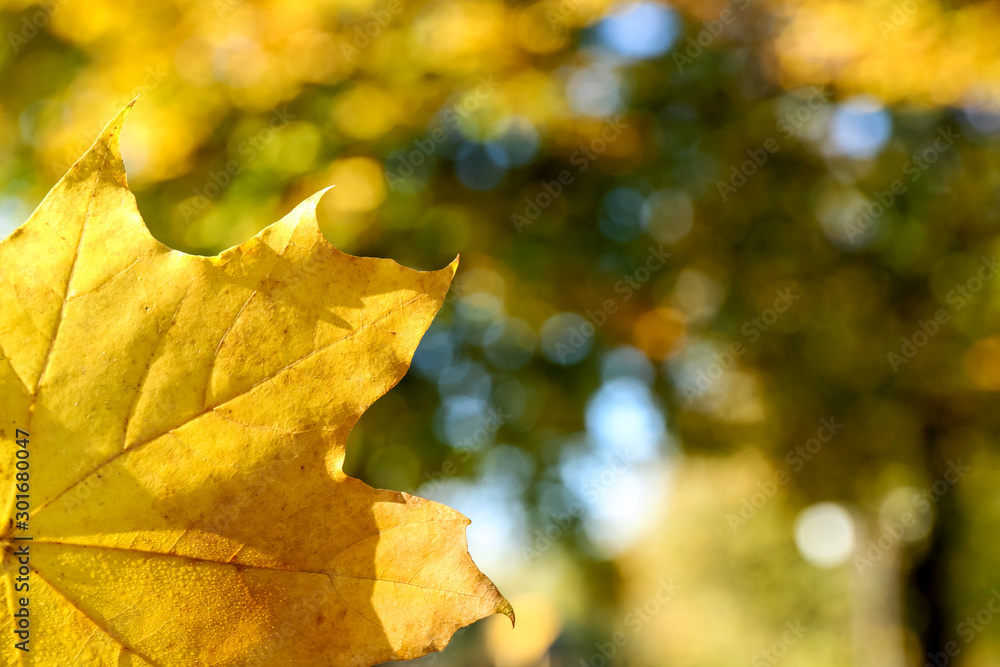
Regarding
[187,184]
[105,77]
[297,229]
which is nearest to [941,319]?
[187,184]

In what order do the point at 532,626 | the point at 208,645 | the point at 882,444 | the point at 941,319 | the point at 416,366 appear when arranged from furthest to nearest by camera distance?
1. the point at 532,626
2. the point at 882,444
3. the point at 941,319
4. the point at 416,366
5. the point at 208,645

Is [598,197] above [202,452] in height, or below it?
below

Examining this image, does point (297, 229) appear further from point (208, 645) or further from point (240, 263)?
point (208, 645)

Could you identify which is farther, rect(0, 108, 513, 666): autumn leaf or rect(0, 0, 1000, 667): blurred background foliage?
rect(0, 0, 1000, 667): blurred background foliage

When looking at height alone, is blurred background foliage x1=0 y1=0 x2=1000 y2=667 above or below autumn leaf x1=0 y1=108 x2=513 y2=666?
below

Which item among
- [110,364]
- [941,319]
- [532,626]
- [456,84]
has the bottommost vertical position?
[532,626]
